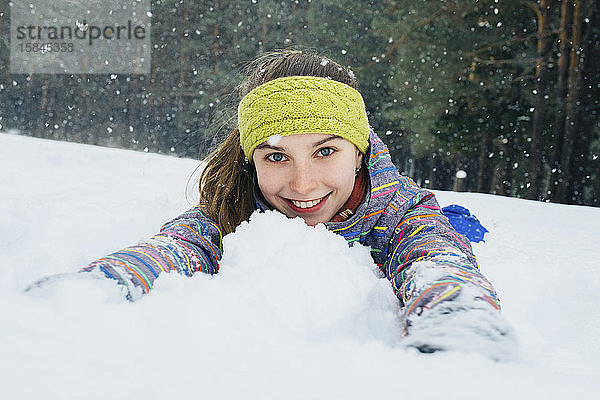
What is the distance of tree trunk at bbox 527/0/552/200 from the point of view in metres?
9.20

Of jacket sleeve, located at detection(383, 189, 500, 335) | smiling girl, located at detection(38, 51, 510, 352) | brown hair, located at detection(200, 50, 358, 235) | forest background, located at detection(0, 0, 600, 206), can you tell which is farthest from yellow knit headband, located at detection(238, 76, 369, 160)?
forest background, located at detection(0, 0, 600, 206)

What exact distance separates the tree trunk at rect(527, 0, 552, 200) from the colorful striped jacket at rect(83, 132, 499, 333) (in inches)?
326

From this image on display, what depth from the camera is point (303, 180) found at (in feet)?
5.22

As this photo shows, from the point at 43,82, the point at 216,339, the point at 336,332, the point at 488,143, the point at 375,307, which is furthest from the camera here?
the point at 43,82

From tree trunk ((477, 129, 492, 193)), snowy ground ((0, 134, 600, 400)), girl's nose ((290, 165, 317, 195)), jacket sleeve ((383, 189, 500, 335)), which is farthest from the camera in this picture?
tree trunk ((477, 129, 492, 193))

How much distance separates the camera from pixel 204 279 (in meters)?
1.11

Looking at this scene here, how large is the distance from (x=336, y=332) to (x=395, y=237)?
27.7 inches

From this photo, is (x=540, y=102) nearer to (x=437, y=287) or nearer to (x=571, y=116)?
(x=571, y=116)

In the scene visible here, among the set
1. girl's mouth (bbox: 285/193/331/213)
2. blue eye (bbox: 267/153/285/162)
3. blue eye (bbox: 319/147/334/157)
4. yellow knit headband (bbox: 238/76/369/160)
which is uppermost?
yellow knit headband (bbox: 238/76/369/160)

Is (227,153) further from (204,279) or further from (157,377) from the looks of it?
(157,377)

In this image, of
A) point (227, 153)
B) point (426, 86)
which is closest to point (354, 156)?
point (227, 153)

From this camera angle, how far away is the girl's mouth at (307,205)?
5.52 ft

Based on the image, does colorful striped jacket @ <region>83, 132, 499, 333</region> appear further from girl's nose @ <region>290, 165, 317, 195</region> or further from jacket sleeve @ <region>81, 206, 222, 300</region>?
girl's nose @ <region>290, 165, 317, 195</region>

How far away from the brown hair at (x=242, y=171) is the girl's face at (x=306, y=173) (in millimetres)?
229
